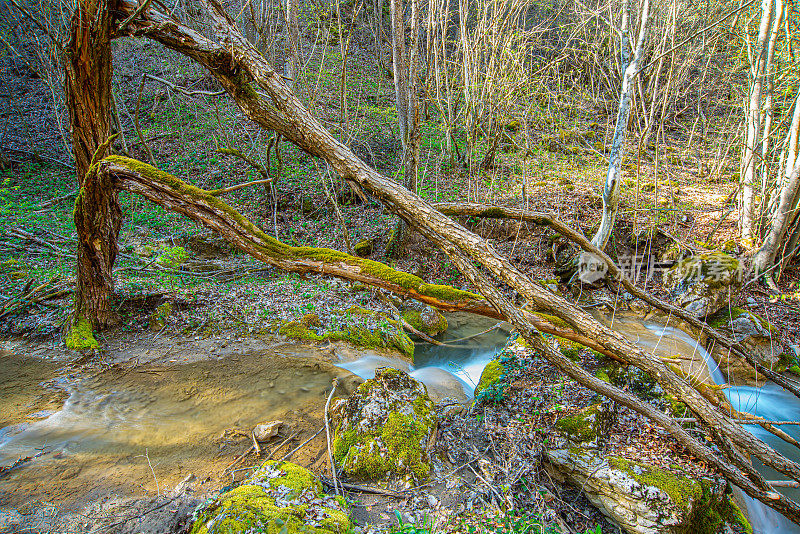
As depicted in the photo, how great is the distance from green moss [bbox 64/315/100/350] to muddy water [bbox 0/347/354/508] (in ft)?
1.28

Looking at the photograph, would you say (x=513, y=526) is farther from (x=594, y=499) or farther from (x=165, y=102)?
(x=165, y=102)

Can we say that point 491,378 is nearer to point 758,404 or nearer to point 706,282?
point 758,404

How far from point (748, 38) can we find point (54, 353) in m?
15.6

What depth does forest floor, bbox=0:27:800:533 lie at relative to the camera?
3672 mm

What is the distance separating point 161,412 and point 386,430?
2873 mm

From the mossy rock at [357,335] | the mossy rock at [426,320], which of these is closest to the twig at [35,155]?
the mossy rock at [357,335]

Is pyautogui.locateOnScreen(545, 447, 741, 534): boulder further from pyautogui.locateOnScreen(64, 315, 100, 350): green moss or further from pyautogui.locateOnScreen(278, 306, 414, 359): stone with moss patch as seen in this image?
pyautogui.locateOnScreen(64, 315, 100, 350): green moss

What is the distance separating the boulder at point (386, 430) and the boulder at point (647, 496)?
1.46 metres

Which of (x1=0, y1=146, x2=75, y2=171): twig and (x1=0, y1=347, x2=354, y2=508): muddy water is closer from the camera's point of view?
(x1=0, y1=347, x2=354, y2=508): muddy water

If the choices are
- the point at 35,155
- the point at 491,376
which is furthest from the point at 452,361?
the point at 35,155

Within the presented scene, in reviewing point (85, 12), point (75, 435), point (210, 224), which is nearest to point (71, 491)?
point (75, 435)

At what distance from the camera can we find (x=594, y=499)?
3377mm

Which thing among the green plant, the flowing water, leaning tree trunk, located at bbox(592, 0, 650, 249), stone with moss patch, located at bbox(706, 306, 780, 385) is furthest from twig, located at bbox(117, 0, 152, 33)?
stone with moss patch, located at bbox(706, 306, 780, 385)

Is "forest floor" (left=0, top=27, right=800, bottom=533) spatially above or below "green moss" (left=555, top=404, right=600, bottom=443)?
above
